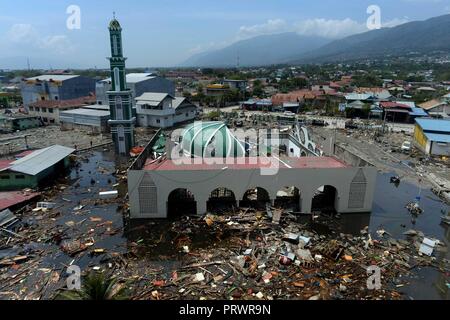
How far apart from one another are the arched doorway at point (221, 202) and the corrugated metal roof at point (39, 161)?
12.5 m

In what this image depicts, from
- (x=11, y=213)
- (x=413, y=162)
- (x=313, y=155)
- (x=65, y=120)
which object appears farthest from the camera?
(x=65, y=120)

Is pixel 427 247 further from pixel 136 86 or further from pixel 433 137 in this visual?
pixel 136 86

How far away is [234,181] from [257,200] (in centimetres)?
298

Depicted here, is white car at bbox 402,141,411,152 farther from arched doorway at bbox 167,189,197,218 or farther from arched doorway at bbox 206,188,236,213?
arched doorway at bbox 167,189,197,218

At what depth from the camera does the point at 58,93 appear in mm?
54844

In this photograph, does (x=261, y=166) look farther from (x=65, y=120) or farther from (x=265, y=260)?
(x=65, y=120)

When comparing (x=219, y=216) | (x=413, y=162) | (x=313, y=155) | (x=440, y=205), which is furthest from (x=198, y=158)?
(x=413, y=162)

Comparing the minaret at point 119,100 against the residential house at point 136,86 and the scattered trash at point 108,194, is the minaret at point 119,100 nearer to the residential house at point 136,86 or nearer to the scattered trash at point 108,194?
the scattered trash at point 108,194

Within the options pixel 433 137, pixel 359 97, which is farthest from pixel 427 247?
pixel 359 97

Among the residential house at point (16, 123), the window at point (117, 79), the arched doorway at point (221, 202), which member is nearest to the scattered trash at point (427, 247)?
the arched doorway at point (221, 202)

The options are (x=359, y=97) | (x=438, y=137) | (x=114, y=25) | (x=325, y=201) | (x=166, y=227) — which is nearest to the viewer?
(x=166, y=227)

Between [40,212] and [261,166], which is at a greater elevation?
[261,166]

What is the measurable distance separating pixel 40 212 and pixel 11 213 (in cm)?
151

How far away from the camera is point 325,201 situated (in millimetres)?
20797
